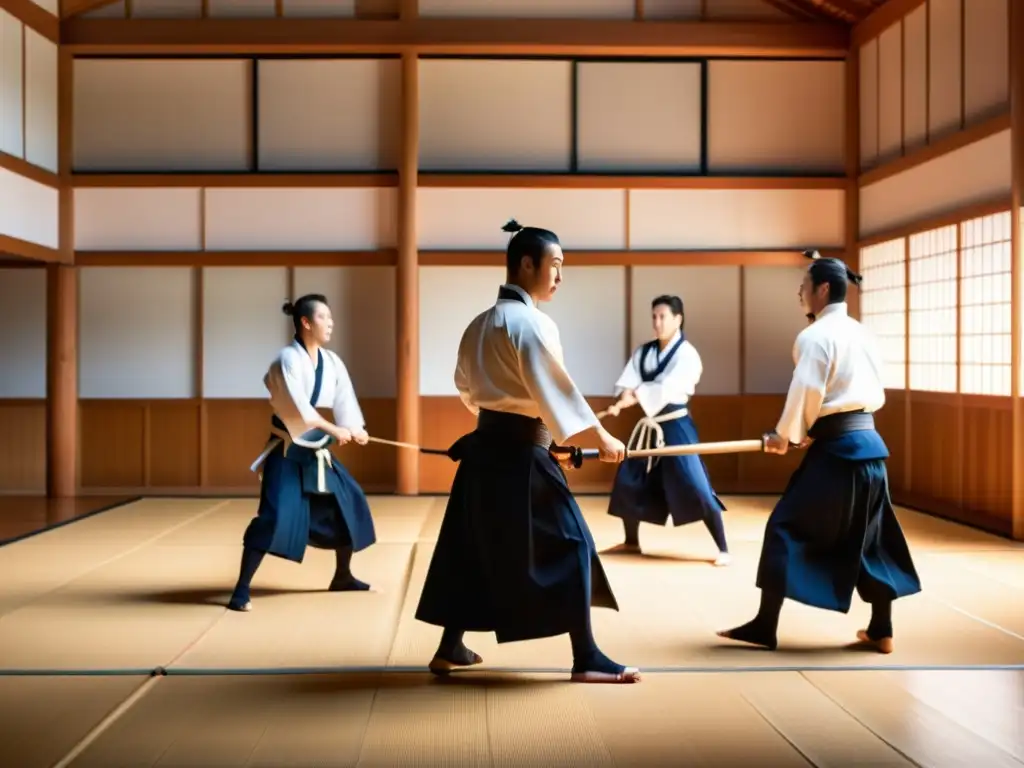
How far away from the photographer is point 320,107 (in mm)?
8812

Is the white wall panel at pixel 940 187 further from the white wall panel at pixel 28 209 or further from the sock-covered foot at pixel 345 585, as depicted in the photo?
the white wall panel at pixel 28 209

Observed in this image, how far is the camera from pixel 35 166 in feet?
27.0

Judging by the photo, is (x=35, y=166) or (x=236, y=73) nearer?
(x=35, y=166)

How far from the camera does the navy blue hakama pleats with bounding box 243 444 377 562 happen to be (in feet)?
15.4

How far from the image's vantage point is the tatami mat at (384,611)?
383 cm

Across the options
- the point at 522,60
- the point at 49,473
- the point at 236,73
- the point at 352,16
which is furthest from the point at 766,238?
the point at 49,473

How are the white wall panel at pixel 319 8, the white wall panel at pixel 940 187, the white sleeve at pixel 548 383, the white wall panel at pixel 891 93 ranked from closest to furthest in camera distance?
the white sleeve at pixel 548 383, the white wall panel at pixel 940 187, the white wall panel at pixel 891 93, the white wall panel at pixel 319 8

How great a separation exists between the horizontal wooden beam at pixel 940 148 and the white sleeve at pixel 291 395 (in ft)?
14.4

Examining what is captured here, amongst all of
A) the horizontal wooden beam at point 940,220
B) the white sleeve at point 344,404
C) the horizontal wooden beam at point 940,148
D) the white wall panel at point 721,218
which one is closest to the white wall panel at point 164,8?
the white wall panel at point 721,218

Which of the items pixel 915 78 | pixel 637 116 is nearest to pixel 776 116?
pixel 637 116

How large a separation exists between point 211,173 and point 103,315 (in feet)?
4.59

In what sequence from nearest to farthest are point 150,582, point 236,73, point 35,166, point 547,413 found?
point 547,413
point 150,582
point 35,166
point 236,73

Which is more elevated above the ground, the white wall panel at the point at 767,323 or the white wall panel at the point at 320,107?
the white wall panel at the point at 320,107

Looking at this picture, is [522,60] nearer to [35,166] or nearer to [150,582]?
[35,166]
